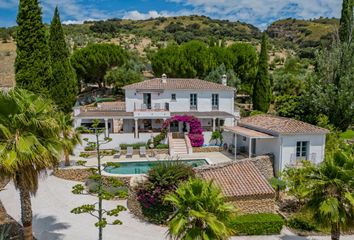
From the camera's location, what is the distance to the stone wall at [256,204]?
18.6 meters

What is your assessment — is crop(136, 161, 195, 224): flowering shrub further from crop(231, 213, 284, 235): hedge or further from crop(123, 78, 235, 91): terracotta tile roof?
crop(123, 78, 235, 91): terracotta tile roof

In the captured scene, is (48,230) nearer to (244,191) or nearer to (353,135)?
(244,191)

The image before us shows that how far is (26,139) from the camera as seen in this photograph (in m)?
11.2

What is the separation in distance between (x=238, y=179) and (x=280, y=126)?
8.11 m

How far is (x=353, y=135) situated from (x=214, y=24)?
144 meters

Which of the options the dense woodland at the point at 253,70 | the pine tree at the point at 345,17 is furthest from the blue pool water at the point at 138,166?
the pine tree at the point at 345,17

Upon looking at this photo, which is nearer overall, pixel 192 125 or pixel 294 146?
pixel 294 146

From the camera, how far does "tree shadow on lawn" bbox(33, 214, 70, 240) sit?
627 inches

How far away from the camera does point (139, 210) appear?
19219 mm

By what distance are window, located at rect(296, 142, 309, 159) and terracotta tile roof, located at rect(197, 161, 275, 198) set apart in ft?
16.4

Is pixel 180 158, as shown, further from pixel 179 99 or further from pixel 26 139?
pixel 26 139

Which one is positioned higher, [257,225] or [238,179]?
[238,179]

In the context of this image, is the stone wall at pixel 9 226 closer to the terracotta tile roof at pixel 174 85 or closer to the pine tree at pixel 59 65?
the pine tree at pixel 59 65

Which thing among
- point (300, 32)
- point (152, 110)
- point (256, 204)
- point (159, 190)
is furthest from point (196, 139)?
point (300, 32)
